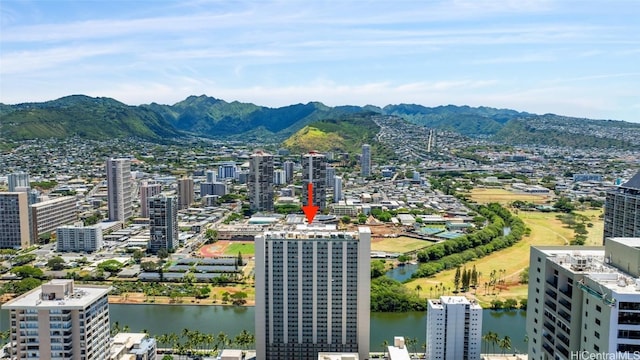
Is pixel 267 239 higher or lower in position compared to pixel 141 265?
higher

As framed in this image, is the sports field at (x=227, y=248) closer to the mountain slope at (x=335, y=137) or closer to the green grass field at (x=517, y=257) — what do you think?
the green grass field at (x=517, y=257)

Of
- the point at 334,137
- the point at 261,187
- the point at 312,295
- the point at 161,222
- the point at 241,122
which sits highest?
the point at 241,122

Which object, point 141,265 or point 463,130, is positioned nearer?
point 141,265

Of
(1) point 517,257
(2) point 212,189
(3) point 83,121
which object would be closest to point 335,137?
(2) point 212,189

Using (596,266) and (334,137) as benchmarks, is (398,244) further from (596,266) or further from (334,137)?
(334,137)

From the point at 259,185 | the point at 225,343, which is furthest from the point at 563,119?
the point at 225,343

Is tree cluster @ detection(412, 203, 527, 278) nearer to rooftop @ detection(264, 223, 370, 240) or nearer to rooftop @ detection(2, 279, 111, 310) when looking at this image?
rooftop @ detection(264, 223, 370, 240)

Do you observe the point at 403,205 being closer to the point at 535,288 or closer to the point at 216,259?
the point at 216,259
